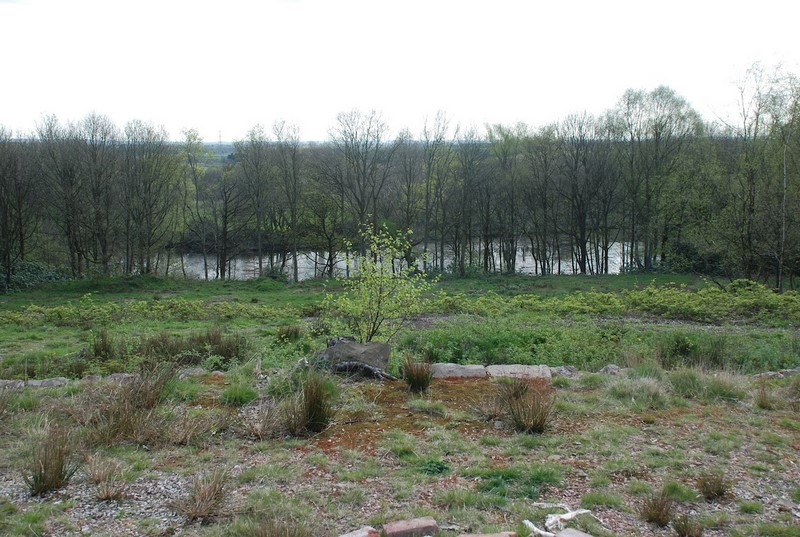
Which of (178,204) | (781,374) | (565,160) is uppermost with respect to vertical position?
(565,160)

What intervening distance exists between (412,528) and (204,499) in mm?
1510

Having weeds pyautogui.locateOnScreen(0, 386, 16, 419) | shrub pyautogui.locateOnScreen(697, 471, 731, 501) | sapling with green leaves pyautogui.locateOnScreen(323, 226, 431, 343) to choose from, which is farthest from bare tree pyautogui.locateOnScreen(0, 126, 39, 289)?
shrub pyautogui.locateOnScreen(697, 471, 731, 501)

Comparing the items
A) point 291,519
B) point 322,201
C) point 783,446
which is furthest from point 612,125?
point 291,519

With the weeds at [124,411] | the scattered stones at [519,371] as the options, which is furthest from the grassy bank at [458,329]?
the weeds at [124,411]

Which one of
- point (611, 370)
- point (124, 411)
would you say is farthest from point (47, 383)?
point (611, 370)

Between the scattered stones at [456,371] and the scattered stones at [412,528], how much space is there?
4246 mm

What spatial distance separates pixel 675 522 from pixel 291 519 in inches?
102

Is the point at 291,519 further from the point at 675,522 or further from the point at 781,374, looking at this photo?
the point at 781,374

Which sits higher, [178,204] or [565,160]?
[565,160]

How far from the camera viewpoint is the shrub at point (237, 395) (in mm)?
6523

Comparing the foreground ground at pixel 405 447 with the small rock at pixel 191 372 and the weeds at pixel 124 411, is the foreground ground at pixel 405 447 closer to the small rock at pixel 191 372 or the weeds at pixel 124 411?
the weeds at pixel 124 411

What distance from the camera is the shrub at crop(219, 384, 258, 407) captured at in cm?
652

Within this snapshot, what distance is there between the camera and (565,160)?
3441 cm

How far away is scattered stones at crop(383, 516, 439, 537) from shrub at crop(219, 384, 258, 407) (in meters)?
3.34
